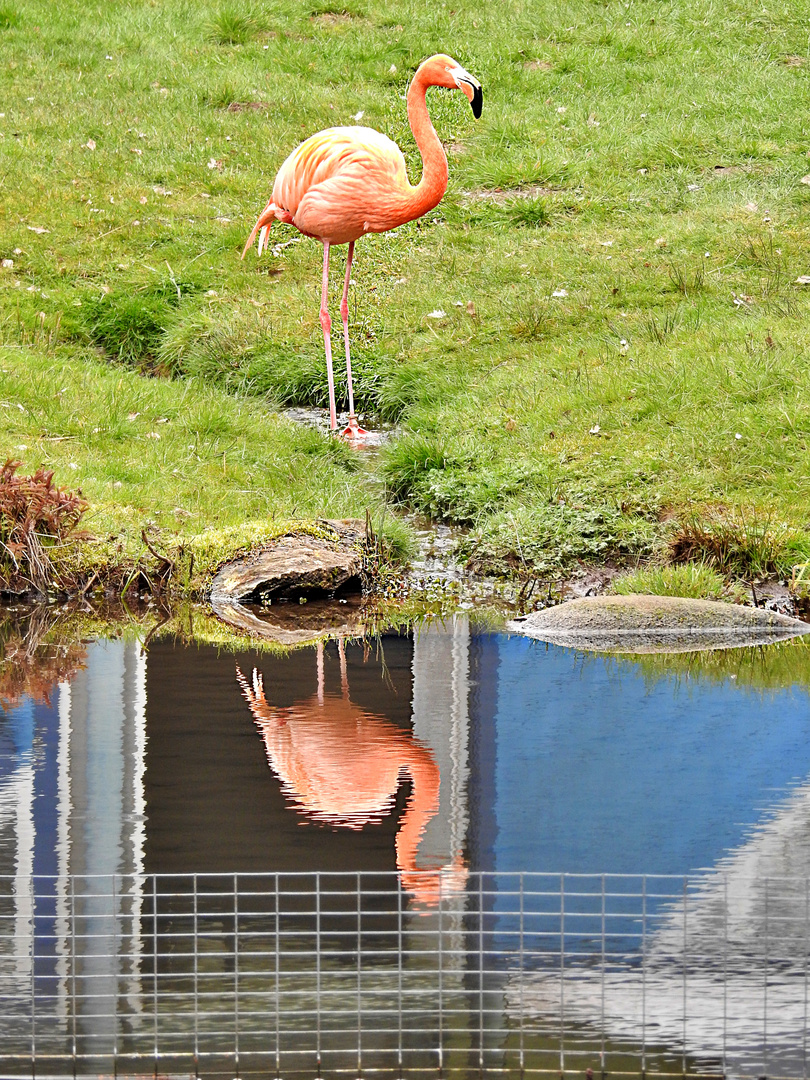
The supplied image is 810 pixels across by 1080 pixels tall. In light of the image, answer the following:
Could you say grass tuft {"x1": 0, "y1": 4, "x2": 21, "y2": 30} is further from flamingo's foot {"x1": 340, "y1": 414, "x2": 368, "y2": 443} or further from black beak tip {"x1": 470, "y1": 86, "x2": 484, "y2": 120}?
black beak tip {"x1": 470, "y1": 86, "x2": 484, "y2": 120}

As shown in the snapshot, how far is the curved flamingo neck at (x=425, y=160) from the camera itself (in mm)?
9984

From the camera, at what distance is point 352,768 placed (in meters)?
5.50

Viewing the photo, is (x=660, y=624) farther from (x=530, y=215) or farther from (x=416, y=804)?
(x=530, y=215)

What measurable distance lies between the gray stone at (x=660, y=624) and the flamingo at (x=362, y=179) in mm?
3108

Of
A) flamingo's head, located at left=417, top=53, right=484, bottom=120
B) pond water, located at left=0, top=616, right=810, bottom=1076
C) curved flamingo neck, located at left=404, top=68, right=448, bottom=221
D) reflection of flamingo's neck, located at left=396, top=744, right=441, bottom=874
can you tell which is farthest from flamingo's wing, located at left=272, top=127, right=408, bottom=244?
reflection of flamingo's neck, located at left=396, top=744, right=441, bottom=874

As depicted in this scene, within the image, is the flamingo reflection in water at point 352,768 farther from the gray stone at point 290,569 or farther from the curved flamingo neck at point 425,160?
the curved flamingo neck at point 425,160

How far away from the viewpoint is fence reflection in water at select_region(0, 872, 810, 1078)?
351cm

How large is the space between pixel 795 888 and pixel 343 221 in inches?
270

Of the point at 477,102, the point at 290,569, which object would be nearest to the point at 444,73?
the point at 477,102

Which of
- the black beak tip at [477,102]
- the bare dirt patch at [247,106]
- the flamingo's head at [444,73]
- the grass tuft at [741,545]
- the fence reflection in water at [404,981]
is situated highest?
the bare dirt patch at [247,106]

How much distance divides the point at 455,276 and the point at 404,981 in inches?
369

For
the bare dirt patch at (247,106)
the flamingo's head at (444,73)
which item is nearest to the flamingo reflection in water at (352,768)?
the flamingo's head at (444,73)

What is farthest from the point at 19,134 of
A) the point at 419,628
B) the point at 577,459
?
the point at 419,628

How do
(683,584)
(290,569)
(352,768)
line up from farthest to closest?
(290,569)
(683,584)
(352,768)
